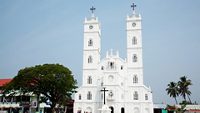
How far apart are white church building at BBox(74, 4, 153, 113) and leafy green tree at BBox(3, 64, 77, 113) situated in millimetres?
12470

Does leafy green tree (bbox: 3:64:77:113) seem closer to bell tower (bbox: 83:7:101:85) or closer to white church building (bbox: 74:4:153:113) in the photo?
white church building (bbox: 74:4:153:113)

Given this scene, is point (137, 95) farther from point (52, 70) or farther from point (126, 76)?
point (52, 70)

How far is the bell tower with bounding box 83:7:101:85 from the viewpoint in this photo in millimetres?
53406

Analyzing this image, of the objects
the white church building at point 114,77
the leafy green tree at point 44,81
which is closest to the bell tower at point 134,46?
the white church building at point 114,77

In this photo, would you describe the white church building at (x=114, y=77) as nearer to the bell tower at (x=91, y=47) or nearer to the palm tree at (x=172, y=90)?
the bell tower at (x=91, y=47)

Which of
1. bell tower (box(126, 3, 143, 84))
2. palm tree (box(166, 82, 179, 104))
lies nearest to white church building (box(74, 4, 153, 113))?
bell tower (box(126, 3, 143, 84))

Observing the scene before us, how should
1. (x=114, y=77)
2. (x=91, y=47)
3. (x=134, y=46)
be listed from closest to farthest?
(x=114, y=77) → (x=134, y=46) → (x=91, y=47)

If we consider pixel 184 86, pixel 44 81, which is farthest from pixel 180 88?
pixel 44 81

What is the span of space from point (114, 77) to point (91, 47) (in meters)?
8.64

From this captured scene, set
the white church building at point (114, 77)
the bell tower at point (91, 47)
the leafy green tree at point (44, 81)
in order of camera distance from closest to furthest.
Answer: the leafy green tree at point (44, 81), the white church building at point (114, 77), the bell tower at point (91, 47)

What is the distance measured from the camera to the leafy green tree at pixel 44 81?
37031mm

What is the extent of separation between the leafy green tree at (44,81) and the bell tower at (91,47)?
553 inches

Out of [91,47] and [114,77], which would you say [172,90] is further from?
[91,47]

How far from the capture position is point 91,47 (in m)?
54.5
